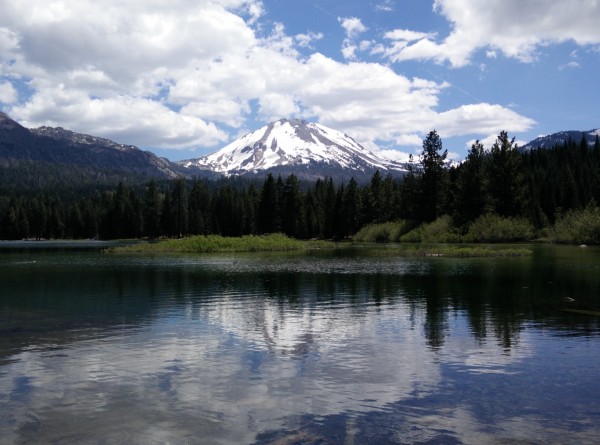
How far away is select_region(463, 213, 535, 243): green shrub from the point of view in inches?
4149

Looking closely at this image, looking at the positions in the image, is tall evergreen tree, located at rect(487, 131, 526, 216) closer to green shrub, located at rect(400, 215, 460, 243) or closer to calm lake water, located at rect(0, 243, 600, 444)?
green shrub, located at rect(400, 215, 460, 243)

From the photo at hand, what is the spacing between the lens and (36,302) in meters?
32.2

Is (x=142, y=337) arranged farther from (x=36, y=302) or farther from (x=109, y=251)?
(x=109, y=251)

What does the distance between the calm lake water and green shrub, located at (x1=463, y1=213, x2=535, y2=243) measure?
2852 inches

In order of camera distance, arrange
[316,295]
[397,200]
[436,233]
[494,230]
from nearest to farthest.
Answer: [316,295] → [494,230] → [436,233] → [397,200]

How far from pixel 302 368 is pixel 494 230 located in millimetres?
96957

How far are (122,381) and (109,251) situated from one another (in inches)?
3452

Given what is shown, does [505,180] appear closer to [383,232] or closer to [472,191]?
[472,191]

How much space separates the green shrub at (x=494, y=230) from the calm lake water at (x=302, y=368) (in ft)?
238

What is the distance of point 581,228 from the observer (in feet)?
331

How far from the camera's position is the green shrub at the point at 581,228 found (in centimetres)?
9800

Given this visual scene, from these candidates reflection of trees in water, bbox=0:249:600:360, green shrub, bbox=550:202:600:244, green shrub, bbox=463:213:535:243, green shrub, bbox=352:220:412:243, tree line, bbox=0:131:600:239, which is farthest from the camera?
green shrub, bbox=352:220:412:243

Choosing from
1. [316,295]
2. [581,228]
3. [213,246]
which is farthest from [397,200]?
[316,295]

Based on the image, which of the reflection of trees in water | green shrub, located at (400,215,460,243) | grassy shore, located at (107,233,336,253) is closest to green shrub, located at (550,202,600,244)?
green shrub, located at (400,215,460,243)
